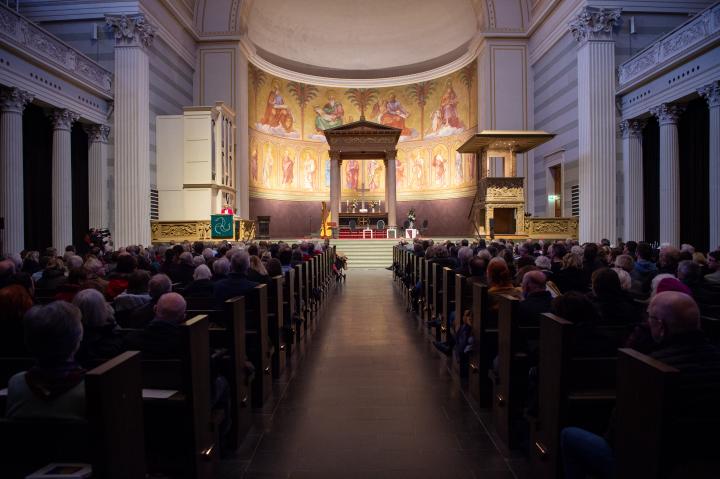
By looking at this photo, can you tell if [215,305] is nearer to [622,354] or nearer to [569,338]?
[569,338]

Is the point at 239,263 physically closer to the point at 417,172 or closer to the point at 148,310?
the point at 148,310

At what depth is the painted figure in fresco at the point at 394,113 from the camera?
30.0 m

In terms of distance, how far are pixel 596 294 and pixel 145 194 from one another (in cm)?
1504

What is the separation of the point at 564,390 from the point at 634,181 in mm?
14895

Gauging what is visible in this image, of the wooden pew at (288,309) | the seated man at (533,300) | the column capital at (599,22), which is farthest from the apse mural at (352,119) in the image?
the seated man at (533,300)

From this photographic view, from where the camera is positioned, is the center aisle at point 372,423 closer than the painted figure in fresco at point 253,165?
Yes

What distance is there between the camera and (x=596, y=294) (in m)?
3.89

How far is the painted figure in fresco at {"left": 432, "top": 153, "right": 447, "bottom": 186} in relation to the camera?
1104 inches

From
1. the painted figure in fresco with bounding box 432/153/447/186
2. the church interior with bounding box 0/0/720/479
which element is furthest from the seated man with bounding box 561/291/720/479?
the painted figure in fresco with bounding box 432/153/447/186

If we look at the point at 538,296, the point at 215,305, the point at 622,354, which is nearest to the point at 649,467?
the point at 622,354

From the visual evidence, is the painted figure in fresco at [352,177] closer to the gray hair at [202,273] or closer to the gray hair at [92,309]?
the gray hair at [202,273]

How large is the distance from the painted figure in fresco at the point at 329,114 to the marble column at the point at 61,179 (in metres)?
17.4

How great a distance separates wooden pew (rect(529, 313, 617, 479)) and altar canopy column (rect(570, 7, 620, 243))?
46.7ft

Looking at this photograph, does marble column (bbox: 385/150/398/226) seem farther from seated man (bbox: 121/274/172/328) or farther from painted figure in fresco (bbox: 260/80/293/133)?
seated man (bbox: 121/274/172/328)
